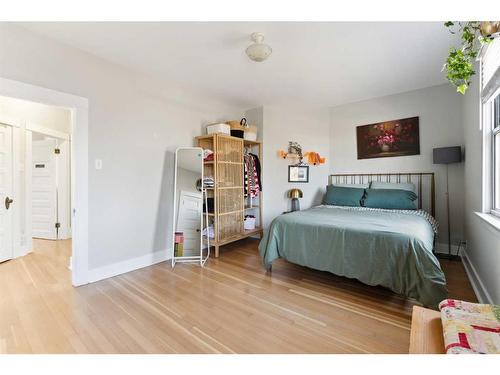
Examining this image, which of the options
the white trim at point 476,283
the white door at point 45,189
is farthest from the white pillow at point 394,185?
the white door at point 45,189

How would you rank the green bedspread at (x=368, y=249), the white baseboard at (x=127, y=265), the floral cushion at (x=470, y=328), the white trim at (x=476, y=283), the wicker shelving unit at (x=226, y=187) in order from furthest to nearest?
the wicker shelving unit at (x=226, y=187) < the white baseboard at (x=127, y=265) < the white trim at (x=476, y=283) < the green bedspread at (x=368, y=249) < the floral cushion at (x=470, y=328)

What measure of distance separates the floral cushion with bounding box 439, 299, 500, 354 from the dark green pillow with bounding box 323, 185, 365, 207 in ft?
8.95

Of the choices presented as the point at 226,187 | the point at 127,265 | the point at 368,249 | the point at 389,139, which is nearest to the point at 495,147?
the point at 368,249

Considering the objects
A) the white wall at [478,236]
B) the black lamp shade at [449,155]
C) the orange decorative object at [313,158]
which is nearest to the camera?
the white wall at [478,236]

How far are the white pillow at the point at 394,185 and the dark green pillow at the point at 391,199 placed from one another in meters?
0.17

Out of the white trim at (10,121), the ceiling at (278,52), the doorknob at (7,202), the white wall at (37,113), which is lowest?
the doorknob at (7,202)

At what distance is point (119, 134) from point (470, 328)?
3291mm

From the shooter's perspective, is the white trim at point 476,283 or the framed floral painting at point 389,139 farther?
the framed floral painting at point 389,139

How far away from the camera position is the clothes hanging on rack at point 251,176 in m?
4.00

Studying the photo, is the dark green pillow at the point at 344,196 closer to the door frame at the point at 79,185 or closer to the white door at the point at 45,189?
the door frame at the point at 79,185

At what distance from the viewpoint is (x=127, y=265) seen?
2.84 m

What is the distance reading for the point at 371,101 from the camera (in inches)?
159

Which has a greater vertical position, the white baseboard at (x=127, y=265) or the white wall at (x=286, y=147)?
the white wall at (x=286, y=147)

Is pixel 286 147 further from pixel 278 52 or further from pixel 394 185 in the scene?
pixel 278 52
